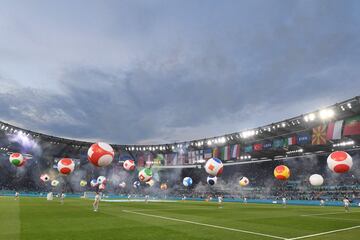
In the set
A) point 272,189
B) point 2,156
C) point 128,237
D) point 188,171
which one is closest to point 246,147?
point 272,189

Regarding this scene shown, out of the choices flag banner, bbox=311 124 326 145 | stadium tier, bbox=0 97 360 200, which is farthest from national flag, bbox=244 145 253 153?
flag banner, bbox=311 124 326 145

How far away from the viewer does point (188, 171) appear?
92125mm

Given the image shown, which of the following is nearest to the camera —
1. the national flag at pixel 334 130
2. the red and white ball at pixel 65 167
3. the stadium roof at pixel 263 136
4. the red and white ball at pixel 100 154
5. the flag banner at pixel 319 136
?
the red and white ball at pixel 100 154

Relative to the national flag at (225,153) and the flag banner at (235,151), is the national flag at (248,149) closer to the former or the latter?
the flag banner at (235,151)

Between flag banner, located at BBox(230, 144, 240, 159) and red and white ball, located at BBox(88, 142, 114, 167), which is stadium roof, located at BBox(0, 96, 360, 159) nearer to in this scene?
flag banner, located at BBox(230, 144, 240, 159)

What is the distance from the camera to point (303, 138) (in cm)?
4584

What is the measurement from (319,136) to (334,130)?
9.07 feet

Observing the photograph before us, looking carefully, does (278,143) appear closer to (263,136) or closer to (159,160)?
(263,136)

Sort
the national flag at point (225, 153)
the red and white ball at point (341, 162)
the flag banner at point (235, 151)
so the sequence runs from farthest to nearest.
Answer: the national flag at point (225, 153) < the flag banner at point (235, 151) < the red and white ball at point (341, 162)

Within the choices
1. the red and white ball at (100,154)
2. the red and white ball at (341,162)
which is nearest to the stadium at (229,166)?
the red and white ball at (341,162)

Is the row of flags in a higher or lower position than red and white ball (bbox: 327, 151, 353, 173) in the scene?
higher

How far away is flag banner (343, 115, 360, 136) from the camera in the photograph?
3701 centimetres

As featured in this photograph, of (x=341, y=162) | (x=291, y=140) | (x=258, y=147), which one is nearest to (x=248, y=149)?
(x=258, y=147)

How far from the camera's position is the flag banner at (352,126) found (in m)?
37.0
